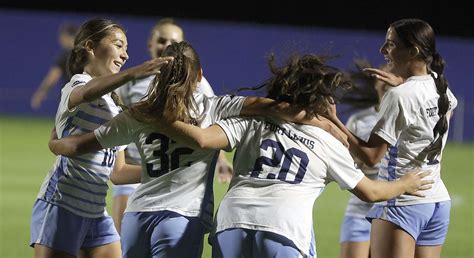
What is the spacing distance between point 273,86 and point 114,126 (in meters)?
0.77

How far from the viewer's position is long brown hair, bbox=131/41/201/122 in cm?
438

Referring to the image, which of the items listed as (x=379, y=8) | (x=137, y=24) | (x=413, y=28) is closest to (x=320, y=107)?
(x=413, y=28)

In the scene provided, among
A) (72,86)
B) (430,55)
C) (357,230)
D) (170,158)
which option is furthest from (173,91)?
(357,230)

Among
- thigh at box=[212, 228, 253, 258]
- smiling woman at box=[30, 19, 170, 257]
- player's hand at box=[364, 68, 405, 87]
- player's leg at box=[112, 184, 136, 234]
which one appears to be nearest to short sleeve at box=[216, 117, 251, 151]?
thigh at box=[212, 228, 253, 258]

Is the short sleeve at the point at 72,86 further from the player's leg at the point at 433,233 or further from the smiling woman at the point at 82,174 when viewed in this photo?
the player's leg at the point at 433,233

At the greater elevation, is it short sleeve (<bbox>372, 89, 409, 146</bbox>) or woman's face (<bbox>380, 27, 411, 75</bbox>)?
woman's face (<bbox>380, 27, 411, 75</bbox>)

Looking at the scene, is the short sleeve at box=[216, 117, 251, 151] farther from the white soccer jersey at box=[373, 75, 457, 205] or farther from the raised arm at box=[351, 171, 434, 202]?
the white soccer jersey at box=[373, 75, 457, 205]

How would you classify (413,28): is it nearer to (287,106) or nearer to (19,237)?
(287,106)

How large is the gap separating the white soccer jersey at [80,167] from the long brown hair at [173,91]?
0.48m

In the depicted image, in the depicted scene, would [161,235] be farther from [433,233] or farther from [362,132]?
[362,132]

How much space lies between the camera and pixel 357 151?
4977 mm

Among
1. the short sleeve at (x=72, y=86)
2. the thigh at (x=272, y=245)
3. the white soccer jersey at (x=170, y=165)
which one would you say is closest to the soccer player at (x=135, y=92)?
the short sleeve at (x=72, y=86)

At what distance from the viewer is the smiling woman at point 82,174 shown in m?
4.88

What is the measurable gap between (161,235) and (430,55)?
1779 millimetres
